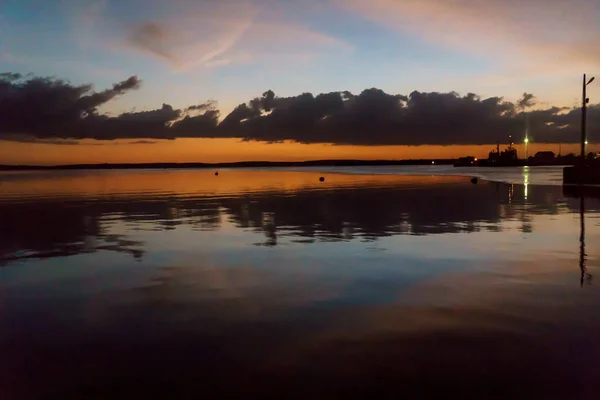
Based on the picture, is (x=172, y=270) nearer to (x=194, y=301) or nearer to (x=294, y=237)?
(x=194, y=301)

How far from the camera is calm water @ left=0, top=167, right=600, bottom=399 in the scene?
25.1 ft

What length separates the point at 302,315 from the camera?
1095 centimetres

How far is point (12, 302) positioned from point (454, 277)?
11.5m

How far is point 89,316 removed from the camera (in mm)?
11203

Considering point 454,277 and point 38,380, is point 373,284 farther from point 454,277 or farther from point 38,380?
point 38,380

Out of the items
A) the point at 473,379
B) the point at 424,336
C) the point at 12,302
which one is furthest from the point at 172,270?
the point at 473,379

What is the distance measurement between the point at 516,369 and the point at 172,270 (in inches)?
436

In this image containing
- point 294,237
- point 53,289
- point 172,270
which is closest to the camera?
point 53,289

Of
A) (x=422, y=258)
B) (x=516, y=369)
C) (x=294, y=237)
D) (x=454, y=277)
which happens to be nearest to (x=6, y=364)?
(x=516, y=369)

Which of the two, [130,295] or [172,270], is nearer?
[130,295]

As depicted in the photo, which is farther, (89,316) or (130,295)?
(130,295)

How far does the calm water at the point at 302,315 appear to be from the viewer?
7.64 meters

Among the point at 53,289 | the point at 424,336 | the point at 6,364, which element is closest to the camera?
the point at 6,364

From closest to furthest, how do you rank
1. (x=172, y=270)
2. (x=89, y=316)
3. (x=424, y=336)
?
(x=424, y=336)
(x=89, y=316)
(x=172, y=270)
